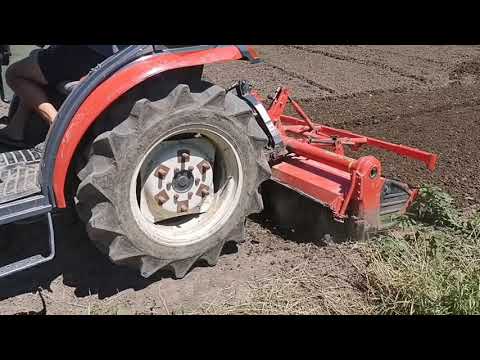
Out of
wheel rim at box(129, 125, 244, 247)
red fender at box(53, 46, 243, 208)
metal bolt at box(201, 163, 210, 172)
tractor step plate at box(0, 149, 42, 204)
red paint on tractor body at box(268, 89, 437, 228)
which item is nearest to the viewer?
red fender at box(53, 46, 243, 208)

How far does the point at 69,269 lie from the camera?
3.36 metres

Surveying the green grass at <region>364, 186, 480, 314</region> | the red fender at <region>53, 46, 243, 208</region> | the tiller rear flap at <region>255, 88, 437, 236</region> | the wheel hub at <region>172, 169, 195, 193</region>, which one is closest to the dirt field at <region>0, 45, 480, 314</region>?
the green grass at <region>364, 186, 480, 314</region>

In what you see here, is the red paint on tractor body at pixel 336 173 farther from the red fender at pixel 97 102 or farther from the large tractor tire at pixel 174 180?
the red fender at pixel 97 102

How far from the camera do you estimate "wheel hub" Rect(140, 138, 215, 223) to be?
305 centimetres

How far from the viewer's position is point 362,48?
34.7 ft

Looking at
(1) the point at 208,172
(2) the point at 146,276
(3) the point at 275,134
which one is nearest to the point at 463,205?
(3) the point at 275,134

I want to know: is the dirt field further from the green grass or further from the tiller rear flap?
the tiller rear flap

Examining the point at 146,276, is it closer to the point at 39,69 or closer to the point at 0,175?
the point at 0,175

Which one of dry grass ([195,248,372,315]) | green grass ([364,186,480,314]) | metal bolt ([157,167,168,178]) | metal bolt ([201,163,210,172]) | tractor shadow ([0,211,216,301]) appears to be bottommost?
tractor shadow ([0,211,216,301])

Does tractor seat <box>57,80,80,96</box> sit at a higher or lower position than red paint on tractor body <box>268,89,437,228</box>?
higher

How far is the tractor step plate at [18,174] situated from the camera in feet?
9.52

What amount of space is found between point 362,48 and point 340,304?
8.37 metres

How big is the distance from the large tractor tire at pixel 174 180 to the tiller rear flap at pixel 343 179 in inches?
19.9

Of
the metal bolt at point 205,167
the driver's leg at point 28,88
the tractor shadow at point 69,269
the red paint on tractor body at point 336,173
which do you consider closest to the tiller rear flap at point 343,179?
the red paint on tractor body at point 336,173
